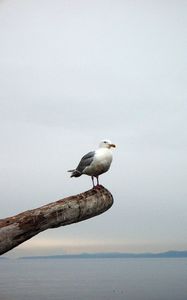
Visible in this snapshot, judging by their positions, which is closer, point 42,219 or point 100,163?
point 42,219

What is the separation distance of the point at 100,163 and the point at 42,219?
3335 millimetres

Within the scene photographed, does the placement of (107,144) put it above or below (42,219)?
above

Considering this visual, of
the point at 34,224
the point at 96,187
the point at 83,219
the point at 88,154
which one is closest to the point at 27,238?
the point at 34,224

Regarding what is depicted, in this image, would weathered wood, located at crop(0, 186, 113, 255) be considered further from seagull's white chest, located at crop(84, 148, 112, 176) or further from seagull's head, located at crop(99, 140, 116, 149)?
seagull's head, located at crop(99, 140, 116, 149)

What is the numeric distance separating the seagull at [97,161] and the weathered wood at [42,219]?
5.83 ft

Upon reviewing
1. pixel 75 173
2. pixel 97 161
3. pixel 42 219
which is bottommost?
pixel 42 219

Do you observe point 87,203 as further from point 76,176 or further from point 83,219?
point 76,176

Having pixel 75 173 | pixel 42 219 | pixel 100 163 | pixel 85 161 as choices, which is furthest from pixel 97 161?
pixel 42 219

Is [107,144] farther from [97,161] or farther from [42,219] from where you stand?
[42,219]

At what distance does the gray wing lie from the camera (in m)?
17.2

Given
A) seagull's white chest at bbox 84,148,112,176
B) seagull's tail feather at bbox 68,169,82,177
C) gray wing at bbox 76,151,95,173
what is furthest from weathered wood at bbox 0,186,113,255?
seagull's tail feather at bbox 68,169,82,177

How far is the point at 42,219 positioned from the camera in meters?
14.4

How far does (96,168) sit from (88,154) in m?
0.56

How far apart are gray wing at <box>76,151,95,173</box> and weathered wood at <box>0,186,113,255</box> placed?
187 cm
